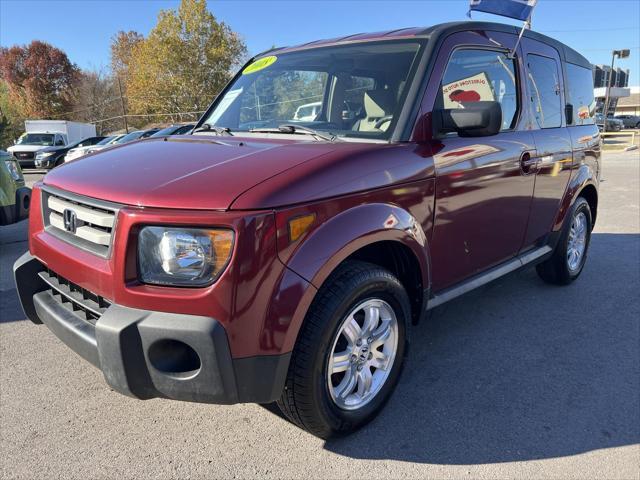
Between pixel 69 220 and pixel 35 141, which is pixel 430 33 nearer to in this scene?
pixel 69 220

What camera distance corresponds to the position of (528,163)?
3.44 m

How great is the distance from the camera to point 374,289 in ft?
7.64

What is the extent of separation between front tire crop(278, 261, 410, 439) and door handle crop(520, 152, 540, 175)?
1.49 m

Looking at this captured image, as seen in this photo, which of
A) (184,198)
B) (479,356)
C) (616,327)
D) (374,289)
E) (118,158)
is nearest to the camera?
(184,198)

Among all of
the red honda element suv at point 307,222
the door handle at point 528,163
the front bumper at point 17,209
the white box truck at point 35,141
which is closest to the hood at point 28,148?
the white box truck at point 35,141

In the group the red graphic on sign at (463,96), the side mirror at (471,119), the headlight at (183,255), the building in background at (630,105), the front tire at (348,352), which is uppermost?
the building in background at (630,105)

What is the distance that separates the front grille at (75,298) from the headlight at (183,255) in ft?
1.08

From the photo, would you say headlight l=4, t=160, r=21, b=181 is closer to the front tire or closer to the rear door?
the front tire

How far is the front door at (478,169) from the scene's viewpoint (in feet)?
9.06

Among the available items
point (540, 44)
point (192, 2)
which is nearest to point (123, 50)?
point (192, 2)

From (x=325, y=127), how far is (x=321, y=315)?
3.90 feet

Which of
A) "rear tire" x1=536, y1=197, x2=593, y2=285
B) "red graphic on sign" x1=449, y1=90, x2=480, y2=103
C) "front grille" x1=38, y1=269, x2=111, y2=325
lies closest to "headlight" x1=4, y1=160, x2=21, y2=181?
"front grille" x1=38, y1=269, x2=111, y2=325

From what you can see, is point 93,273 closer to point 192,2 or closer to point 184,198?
point 184,198

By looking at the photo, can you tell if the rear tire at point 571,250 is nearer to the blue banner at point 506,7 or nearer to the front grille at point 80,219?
the blue banner at point 506,7
